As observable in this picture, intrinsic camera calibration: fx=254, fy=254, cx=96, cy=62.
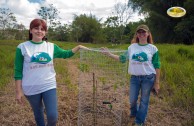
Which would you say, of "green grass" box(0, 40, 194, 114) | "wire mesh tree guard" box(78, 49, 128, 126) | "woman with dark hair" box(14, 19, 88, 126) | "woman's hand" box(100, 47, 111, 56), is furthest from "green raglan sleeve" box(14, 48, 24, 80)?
"green grass" box(0, 40, 194, 114)

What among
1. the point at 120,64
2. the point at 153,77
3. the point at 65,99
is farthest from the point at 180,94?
the point at 65,99

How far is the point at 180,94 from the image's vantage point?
3.97 meters

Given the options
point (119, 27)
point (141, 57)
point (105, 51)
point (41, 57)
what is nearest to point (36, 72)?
point (41, 57)

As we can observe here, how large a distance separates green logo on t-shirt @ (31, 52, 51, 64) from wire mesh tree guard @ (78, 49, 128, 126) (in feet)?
1.53

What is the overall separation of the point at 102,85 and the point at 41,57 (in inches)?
39.9

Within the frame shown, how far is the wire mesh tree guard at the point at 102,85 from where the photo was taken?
280 centimetres

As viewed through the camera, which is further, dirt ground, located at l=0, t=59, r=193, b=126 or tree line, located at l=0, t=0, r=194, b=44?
tree line, located at l=0, t=0, r=194, b=44

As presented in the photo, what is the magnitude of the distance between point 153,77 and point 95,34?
1457 inches

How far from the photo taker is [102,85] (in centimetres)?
312

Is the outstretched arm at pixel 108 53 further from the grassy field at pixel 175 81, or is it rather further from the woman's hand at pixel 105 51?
the grassy field at pixel 175 81

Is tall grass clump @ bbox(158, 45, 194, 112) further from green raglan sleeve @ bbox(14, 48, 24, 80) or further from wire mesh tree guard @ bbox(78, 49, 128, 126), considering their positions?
green raglan sleeve @ bbox(14, 48, 24, 80)

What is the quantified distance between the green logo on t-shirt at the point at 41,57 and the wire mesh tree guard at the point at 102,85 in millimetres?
467

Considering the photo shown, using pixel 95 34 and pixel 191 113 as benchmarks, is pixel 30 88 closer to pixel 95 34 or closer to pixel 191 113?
pixel 191 113

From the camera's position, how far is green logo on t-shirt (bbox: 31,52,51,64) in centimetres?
235
